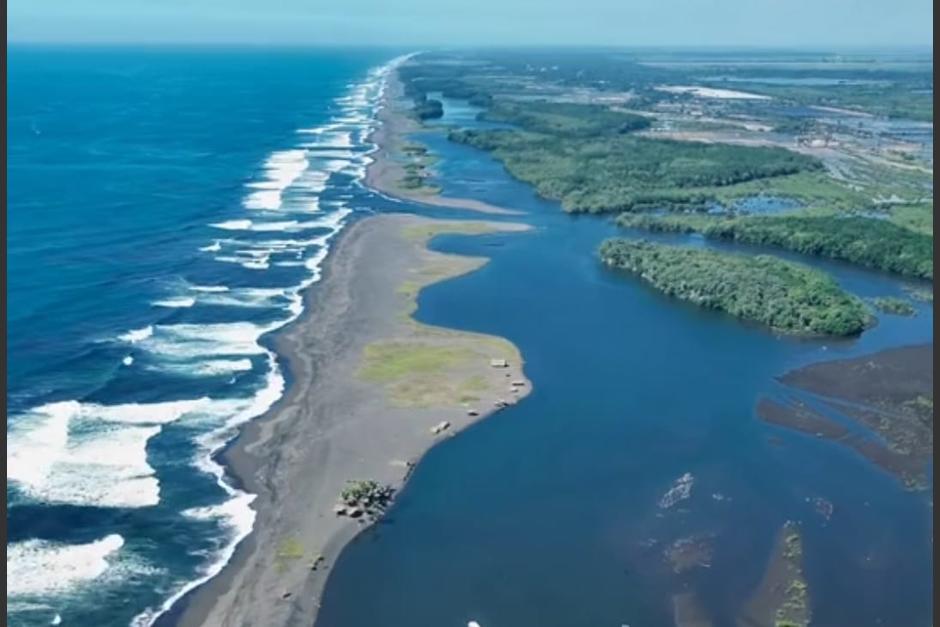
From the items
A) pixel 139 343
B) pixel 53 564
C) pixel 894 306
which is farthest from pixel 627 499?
pixel 894 306

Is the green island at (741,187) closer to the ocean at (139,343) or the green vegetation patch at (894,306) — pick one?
the green vegetation patch at (894,306)

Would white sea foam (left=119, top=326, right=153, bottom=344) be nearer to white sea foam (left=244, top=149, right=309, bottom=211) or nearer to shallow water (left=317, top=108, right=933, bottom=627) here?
shallow water (left=317, top=108, right=933, bottom=627)

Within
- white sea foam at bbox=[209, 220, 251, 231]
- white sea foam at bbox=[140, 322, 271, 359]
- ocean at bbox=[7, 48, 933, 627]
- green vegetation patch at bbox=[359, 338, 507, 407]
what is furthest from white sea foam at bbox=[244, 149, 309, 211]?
green vegetation patch at bbox=[359, 338, 507, 407]

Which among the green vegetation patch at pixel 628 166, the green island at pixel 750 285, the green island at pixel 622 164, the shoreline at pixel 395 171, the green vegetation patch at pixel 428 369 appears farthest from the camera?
the green island at pixel 622 164

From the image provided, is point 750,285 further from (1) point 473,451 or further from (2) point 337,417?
(2) point 337,417

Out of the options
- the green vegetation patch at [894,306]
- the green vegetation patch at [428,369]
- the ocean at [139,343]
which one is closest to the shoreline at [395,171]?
the ocean at [139,343]

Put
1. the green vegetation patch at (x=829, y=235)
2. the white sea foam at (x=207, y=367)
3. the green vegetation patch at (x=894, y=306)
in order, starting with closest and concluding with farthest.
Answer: the white sea foam at (x=207, y=367)
the green vegetation patch at (x=894, y=306)
the green vegetation patch at (x=829, y=235)

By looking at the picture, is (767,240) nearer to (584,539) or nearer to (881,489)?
(881,489)
